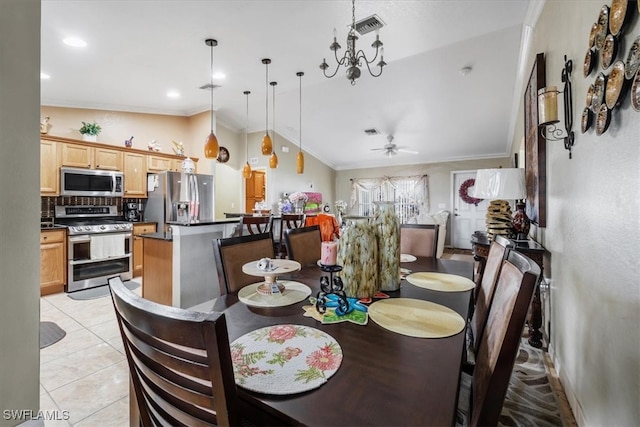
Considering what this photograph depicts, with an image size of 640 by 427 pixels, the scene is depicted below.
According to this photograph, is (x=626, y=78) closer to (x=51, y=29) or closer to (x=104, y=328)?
(x=104, y=328)

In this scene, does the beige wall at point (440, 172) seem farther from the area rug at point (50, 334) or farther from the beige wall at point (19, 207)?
the beige wall at point (19, 207)

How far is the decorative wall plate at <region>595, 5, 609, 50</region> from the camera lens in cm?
107

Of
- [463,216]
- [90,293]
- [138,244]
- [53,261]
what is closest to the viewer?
[53,261]

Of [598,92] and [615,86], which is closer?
[615,86]

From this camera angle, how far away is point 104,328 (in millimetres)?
2596

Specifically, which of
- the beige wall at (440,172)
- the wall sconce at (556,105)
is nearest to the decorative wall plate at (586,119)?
the wall sconce at (556,105)

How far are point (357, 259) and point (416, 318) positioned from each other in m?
0.32

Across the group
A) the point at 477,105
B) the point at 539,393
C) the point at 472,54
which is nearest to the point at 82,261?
the point at 539,393

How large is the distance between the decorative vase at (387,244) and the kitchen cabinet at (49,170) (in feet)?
14.9

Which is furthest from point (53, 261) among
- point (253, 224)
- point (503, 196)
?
point (503, 196)

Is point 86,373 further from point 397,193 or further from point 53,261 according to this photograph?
point 397,193

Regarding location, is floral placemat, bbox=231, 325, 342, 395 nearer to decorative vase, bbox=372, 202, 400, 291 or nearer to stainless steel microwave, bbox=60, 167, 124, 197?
decorative vase, bbox=372, 202, 400, 291

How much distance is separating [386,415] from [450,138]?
6.82 meters

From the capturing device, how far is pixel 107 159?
14.0 feet
